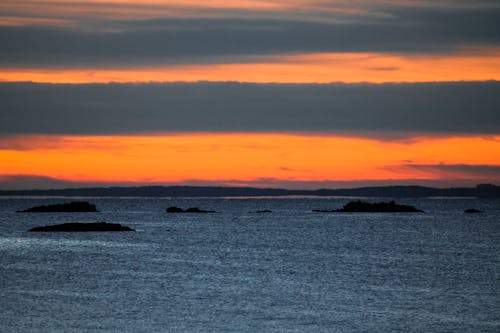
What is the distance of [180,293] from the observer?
208ft

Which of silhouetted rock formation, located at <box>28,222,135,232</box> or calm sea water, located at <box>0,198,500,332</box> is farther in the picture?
silhouetted rock formation, located at <box>28,222,135,232</box>

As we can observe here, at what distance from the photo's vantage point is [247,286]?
68000 millimetres

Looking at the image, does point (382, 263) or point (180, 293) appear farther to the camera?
point (382, 263)

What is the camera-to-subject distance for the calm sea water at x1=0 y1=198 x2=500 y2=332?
50.4m

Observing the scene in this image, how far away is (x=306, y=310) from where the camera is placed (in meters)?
55.4

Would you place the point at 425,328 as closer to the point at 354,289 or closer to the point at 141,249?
the point at 354,289

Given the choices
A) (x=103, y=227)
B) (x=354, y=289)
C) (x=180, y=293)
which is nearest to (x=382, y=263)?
(x=354, y=289)

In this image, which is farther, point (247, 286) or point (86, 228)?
point (86, 228)

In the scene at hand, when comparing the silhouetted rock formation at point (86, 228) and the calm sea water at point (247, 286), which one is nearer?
the calm sea water at point (247, 286)

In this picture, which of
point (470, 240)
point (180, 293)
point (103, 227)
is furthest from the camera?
point (103, 227)

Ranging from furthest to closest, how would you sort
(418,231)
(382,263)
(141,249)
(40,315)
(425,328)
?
(418,231) → (141,249) → (382,263) → (40,315) → (425,328)

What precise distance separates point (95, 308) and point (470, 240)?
8372 centimetres

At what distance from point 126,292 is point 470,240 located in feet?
249

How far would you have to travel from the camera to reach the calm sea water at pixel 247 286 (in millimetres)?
50438
